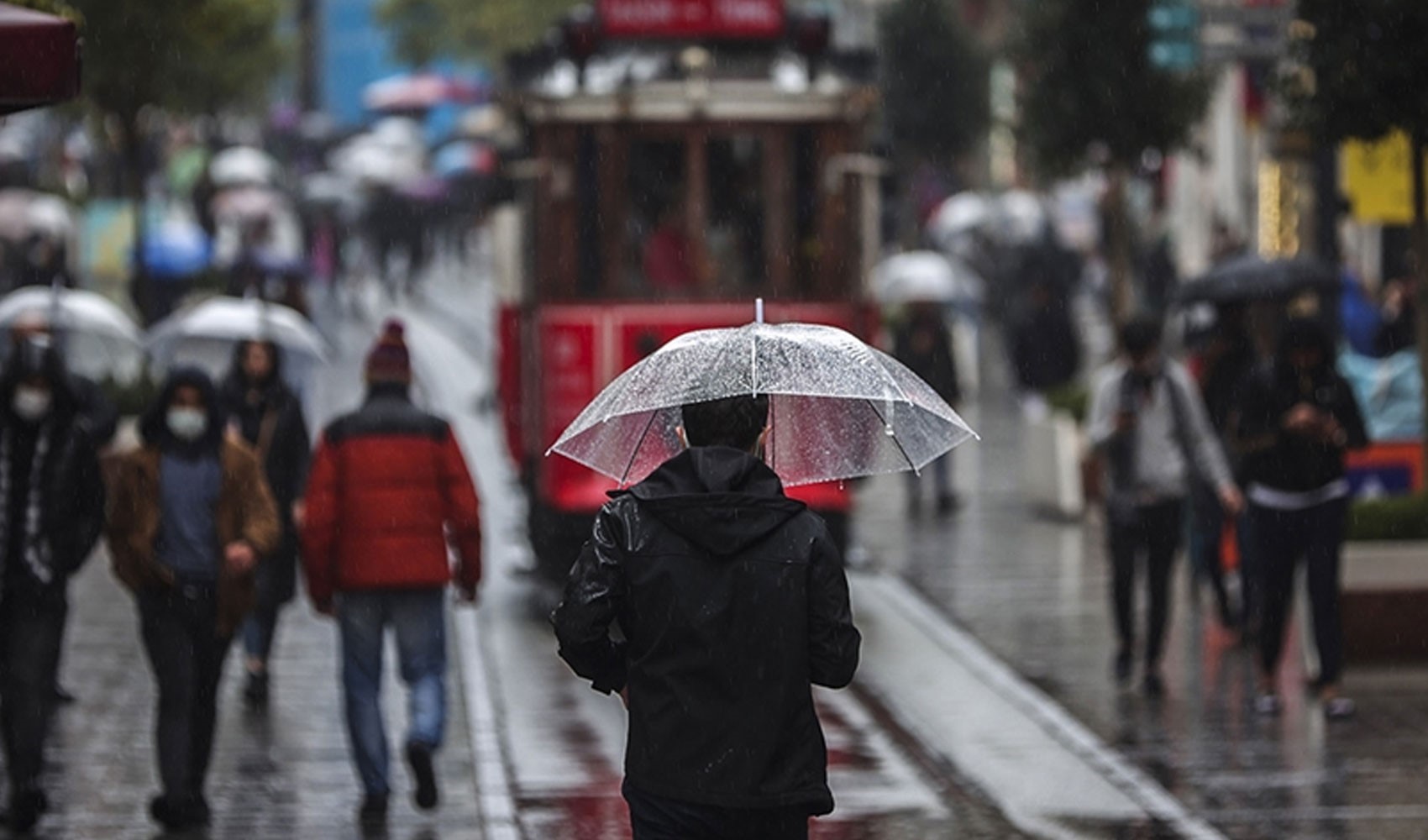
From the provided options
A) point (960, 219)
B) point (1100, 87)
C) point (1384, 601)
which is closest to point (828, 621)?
point (1384, 601)

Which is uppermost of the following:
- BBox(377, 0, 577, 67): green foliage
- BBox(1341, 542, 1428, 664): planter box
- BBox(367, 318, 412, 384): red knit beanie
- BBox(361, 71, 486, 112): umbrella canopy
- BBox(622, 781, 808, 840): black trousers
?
BBox(377, 0, 577, 67): green foliage

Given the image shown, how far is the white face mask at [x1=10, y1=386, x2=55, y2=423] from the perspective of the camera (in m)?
10.2

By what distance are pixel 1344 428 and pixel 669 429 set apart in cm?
628

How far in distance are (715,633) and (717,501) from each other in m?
0.26

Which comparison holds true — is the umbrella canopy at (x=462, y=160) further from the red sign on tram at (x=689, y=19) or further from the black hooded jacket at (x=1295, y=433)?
the black hooded jacket at (x=1295, y=433)

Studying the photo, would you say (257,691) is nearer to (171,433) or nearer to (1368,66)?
(171,433)

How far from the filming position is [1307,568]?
40.7 feet

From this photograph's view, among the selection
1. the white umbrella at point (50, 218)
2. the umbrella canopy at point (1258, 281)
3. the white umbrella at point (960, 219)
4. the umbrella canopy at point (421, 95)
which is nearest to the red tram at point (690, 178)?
the umbrella canopy at point (1258, 281)

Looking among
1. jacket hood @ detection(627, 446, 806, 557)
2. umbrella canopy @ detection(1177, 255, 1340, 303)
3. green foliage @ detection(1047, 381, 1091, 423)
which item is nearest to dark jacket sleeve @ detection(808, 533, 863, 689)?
jacket hood @ detection(627, 446, 806, 557)

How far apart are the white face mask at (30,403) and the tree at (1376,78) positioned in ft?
21.6

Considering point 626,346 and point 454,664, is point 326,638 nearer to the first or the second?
point 454,664

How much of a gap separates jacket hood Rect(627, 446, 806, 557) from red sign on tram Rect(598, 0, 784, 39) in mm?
10747

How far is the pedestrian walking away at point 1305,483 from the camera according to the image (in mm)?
12273

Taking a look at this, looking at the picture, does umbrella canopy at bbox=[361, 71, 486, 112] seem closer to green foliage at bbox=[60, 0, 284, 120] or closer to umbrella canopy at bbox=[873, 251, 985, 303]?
umbrella canopy at bbox=[873, 251, 985, 303]
